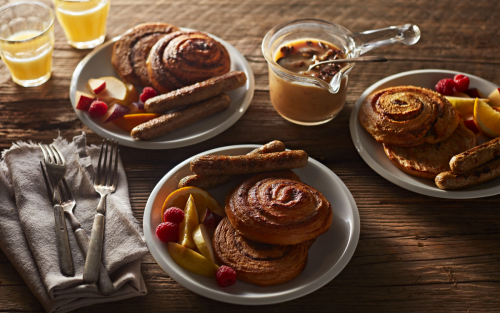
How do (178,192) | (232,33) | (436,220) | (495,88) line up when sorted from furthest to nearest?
1. (232,33)
2. (495,88)
3. (436,220)
4. (178,192)

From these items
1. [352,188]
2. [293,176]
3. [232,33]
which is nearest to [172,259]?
[293,176]

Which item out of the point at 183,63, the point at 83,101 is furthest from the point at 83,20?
the point at 183,63

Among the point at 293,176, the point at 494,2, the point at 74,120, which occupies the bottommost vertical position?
the point at 74,120

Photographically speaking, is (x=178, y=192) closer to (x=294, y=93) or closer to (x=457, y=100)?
(x=294, y=93)

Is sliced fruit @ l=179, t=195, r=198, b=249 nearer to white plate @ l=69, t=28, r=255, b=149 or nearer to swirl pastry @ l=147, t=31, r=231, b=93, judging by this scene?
white plate @ l=69, t=28, r=255, b=149

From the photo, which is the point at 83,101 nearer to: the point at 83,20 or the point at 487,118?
the point at 83,20

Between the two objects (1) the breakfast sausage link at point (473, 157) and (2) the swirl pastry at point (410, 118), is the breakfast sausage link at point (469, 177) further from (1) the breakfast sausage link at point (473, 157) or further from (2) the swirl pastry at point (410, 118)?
(2) the swirl pastry at point (410, 118)

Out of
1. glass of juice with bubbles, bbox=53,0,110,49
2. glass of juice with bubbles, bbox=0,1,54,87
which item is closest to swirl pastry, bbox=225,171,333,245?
glass of juice with bubbles, bbox=0,1,54,87
